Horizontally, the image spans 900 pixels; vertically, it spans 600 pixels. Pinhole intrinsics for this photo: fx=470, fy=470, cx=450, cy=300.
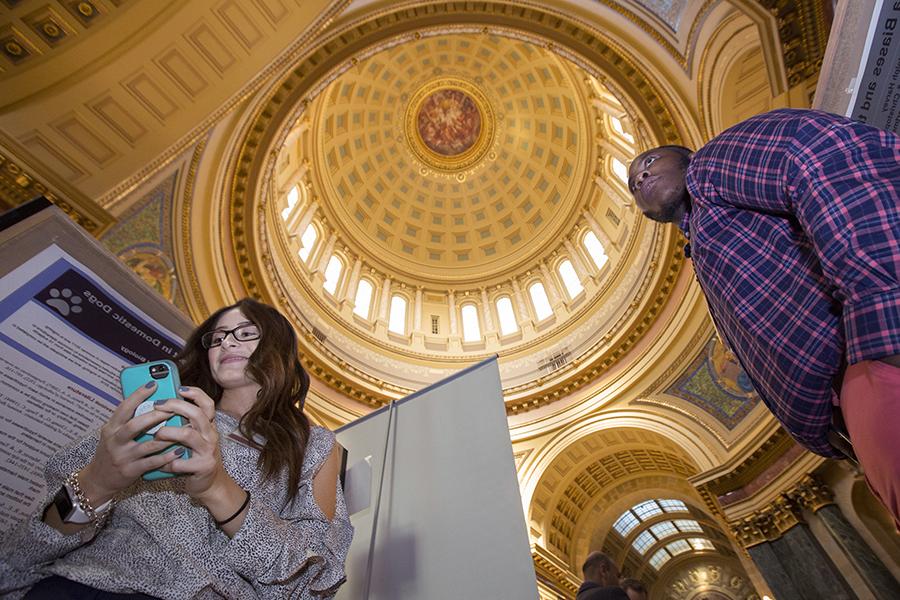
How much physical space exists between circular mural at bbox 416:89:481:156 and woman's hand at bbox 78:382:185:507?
22737mm

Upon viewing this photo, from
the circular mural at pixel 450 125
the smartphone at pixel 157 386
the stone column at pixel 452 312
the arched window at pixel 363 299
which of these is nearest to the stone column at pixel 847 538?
the smartphone at pixel 157 386

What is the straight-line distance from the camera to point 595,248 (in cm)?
1780

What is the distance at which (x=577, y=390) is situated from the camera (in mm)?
14602

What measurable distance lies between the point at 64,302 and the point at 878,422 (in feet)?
11.7

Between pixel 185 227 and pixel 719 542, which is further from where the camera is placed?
pixel 719 542

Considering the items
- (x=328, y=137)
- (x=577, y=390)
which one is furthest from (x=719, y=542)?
(x=328, y=137)

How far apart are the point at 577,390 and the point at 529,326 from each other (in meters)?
3.65

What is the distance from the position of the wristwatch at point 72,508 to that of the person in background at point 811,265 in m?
2.25

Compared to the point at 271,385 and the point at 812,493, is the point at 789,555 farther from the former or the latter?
the point at 271,385

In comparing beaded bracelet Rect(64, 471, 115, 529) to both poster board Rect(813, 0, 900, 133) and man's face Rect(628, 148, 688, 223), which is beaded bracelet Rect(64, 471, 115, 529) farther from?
poster board Rect(813, 0, 900, 133)

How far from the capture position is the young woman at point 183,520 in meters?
1.24

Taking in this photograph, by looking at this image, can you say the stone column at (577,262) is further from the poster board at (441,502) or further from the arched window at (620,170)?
the poster board at (441,502)

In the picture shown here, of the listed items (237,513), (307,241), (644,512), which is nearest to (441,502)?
(237,513)

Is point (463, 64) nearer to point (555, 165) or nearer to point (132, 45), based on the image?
point (555, 165)
